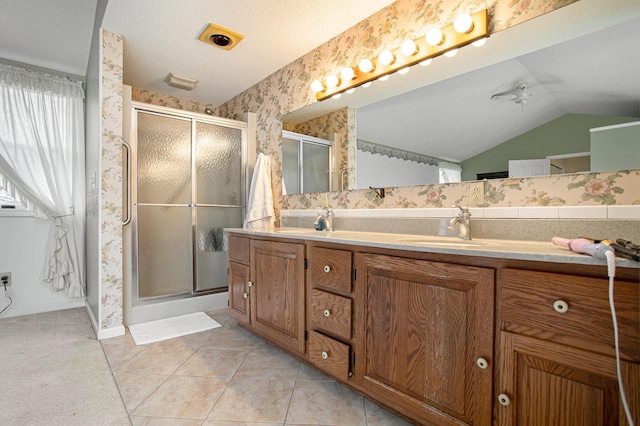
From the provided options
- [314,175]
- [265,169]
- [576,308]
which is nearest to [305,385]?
[576,308]

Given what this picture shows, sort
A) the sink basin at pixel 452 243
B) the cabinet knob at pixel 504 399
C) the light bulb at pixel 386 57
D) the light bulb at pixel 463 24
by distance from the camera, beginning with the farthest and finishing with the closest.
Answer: the light bulb at pixel 386 57
the light bulb at pixel 463 24
the sink basin at pixel 452 243
the cabinet knob at pixel 504 399

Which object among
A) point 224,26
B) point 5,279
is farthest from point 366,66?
point 5,279

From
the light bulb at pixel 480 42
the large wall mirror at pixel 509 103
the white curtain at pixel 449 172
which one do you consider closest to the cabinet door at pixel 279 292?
the large wall mirror at pixel 509 103

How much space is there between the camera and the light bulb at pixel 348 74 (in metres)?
2.01

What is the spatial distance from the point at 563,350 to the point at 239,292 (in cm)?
189

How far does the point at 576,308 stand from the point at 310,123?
2053mm

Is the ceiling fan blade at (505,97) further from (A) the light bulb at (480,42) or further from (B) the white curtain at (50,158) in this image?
(B) the white curtain at (50,158)

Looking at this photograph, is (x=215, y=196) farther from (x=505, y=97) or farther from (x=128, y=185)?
(x=505, y=97)

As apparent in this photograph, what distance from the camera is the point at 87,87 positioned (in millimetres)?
2898

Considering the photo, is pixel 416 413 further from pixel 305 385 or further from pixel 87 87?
pixel 87 87

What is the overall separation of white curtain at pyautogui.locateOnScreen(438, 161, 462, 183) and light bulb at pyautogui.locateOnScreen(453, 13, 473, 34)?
2.11ft

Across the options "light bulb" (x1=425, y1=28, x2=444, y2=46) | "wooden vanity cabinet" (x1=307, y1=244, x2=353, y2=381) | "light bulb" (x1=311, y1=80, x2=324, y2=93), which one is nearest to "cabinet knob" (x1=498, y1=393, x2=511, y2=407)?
"wooden vanity cabinet" (x1=307, y1=244, x2=353, y2=381)

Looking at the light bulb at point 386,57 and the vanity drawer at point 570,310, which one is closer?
the vanity drawer at point 570,310

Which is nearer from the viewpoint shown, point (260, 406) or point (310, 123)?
point (260, 406)
